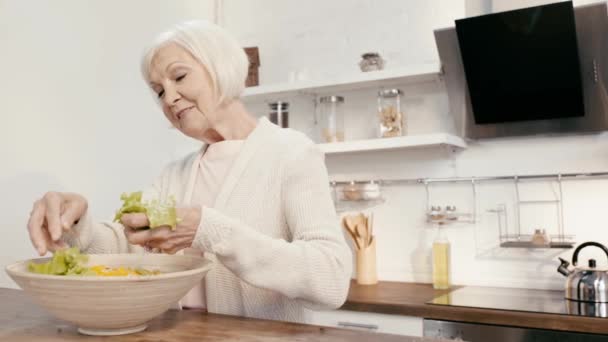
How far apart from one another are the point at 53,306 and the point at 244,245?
32 centimetres

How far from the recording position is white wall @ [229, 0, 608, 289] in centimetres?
235

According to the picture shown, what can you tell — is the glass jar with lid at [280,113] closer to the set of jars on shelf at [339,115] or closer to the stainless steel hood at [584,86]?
the set of jars on shelf at [339,115]

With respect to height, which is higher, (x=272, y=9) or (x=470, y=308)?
(x=272, y=9)

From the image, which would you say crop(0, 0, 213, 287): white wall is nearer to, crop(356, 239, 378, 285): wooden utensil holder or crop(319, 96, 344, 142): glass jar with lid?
crop(319, 96, 344, 142): glass jar with lid

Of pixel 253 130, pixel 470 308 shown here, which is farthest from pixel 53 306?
pixel 470 308

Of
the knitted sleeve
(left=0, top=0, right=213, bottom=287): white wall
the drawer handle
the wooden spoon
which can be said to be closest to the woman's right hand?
the knitted sleeve

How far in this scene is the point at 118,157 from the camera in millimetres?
2598

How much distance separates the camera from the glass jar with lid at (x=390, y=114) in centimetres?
255

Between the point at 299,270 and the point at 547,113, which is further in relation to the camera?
the point at 547,113

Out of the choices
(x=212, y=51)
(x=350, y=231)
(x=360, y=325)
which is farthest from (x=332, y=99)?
(x=212, y=51)

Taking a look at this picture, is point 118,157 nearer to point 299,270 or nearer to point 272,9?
point 272,9

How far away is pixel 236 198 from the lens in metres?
1.29

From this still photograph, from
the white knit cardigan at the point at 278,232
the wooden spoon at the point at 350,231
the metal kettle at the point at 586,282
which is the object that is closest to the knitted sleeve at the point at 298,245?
the white knit cardigan at the point at 278,232

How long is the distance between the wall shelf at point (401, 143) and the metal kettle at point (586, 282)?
0.62 meters
